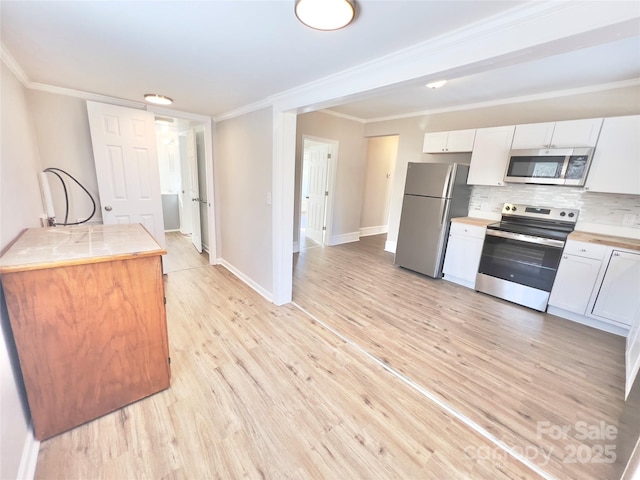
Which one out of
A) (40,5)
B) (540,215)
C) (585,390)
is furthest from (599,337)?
(40,5)

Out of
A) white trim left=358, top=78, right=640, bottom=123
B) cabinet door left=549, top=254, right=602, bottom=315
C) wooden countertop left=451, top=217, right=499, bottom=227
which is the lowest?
cabinet door left=549, top=254, right=602, bottom=315

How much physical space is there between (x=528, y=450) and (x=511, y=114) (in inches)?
146

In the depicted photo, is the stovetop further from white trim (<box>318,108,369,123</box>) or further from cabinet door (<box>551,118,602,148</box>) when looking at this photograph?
white trim (<box>318,108,369,123</box>)

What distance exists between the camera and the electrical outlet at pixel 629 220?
2.68 meters

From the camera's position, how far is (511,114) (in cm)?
339

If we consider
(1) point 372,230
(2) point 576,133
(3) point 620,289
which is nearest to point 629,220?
(3) point 620,289

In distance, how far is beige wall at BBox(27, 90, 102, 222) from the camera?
2611mm

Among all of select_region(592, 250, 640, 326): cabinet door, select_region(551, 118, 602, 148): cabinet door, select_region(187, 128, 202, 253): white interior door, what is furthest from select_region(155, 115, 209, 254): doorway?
select_region(592, 250, 640, 326): cabinet door

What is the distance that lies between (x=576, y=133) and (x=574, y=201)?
2.54ft

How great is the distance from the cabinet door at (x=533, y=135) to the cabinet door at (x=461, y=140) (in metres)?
0.54

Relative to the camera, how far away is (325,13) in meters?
1.19

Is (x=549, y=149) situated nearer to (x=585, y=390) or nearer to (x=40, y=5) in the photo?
(x=585, y=390)

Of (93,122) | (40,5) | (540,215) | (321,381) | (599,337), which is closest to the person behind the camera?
(40,5)

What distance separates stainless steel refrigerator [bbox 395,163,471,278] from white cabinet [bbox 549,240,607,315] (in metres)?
1.27
